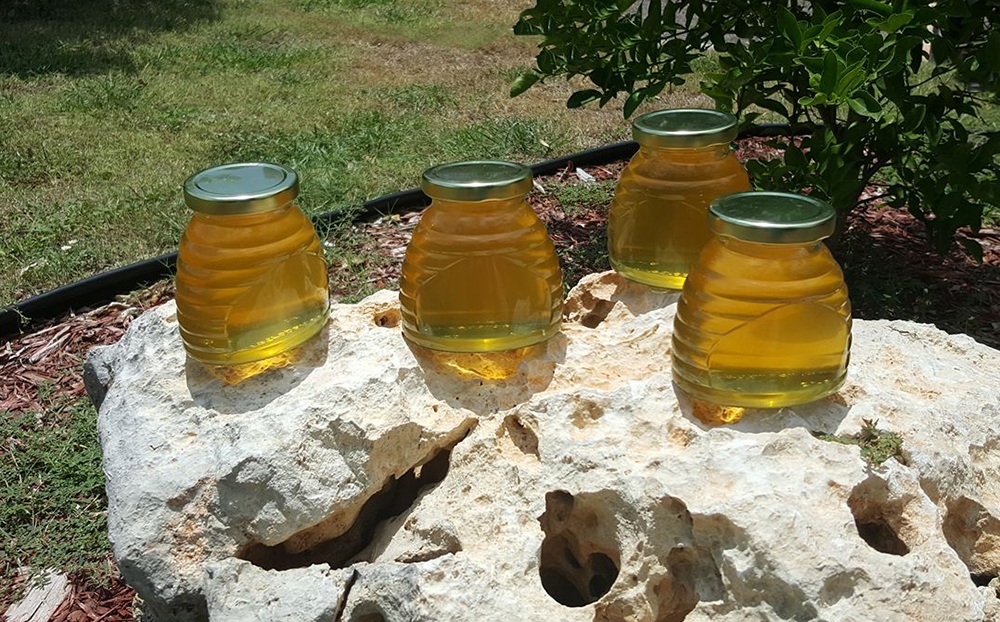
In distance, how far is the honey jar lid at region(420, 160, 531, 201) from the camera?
6.28 feet

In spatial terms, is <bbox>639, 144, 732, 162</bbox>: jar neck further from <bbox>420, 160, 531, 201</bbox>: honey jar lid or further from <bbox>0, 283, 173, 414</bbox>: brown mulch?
<bbox>0, 283, 173, 414</bbox>: brown mulch

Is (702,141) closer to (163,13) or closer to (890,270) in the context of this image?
(890,270)

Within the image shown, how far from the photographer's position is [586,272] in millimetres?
3896

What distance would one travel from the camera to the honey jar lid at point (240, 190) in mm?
1904

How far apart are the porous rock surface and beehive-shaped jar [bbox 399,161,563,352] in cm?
9

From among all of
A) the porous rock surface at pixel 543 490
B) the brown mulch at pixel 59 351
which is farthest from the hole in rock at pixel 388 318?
the brown mulch at pixel 59 351

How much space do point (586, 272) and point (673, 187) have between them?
1632 millimetres

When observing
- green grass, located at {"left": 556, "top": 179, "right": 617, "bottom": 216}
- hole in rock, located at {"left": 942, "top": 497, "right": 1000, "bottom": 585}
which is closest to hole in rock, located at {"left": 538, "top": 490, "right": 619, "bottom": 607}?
hole in rock, located at {"left": 942, "top": 497, "right": 1000, "bottom": 585}

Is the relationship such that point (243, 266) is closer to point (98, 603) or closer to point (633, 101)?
point (98, 603)

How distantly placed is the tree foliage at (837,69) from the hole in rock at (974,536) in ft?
3.45

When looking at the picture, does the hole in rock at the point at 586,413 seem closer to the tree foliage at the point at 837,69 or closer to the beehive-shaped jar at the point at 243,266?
the beehive-shaped jar at the point at 243,266

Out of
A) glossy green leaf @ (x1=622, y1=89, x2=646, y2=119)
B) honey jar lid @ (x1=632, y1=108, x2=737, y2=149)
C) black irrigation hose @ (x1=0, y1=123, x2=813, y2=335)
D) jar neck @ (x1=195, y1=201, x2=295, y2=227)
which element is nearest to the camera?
jar neck @ (x1=195, y1=201, x2=295, y2=227)

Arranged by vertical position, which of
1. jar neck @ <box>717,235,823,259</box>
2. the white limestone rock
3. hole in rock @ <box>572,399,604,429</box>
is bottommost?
the white limestone rock

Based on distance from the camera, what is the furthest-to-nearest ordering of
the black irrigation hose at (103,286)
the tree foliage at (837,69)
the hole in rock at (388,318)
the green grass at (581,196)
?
1. the green grass at (581,196)
2. the black irrigation hose at (103,286)
3. the tree foliage at (837,69)
4. the hole in rock at (388,318)
